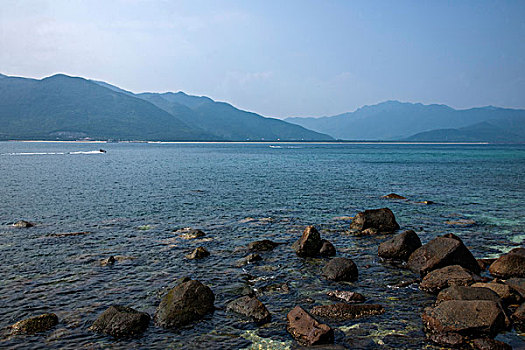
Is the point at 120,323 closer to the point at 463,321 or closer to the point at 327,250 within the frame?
the point at 463,321

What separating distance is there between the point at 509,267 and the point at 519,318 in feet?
18.4

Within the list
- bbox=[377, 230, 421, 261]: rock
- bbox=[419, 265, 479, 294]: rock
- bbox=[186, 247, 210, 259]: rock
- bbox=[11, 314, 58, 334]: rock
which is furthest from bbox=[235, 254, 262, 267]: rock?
bbox=[11, 314, 58, 334]: rock

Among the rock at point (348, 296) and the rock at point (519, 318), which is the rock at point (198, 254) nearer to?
the rock at point (348, 296)

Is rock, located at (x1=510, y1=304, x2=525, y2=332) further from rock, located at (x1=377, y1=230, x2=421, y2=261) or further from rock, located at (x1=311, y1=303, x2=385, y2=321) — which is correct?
rock, located at (x1=377, y1=230, x2=421, y2=261)

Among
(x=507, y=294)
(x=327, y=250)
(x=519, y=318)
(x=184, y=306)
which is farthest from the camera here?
(x=327, y=250)

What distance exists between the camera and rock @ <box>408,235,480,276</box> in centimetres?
2084

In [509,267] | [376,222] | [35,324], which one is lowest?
[35,324]

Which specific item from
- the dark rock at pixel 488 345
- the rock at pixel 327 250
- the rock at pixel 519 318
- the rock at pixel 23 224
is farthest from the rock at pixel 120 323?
the rock at pixel 23 224

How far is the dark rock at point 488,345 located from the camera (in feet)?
43.8

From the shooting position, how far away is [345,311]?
16.5 m

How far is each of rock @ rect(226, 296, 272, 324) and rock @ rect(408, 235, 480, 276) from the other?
33.1 feet

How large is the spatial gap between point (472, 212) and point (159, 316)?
1435 inches

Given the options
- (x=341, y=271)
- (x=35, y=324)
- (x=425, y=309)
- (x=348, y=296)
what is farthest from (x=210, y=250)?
(x=425, y=309)

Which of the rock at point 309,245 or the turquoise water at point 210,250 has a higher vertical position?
the rock at point 309,245
